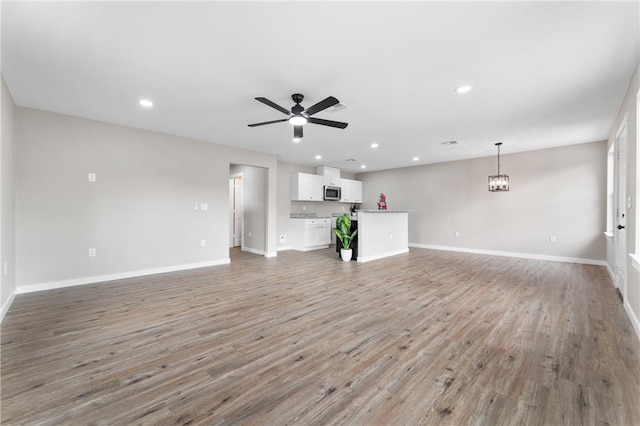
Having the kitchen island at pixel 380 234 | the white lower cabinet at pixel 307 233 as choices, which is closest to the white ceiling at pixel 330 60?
the kitchen island at pixel 380 234

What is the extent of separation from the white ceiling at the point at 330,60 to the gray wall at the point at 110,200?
449mm

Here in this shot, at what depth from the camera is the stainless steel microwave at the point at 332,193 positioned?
8188mm

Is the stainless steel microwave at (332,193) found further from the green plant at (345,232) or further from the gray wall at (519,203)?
the green plant at (345,232)

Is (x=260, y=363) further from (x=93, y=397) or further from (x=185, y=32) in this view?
(x=185, y=32)

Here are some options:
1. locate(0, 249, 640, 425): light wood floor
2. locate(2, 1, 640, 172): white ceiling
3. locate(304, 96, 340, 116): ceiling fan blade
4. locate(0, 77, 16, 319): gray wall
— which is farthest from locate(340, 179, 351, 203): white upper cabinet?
locate(0, 77, 16, 319): gray wall

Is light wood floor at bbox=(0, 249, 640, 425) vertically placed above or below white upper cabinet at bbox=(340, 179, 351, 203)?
below

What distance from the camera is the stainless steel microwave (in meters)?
8.19

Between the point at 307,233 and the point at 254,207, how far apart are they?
1603 millimetres

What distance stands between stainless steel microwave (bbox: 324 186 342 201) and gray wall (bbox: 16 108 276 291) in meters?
3.28

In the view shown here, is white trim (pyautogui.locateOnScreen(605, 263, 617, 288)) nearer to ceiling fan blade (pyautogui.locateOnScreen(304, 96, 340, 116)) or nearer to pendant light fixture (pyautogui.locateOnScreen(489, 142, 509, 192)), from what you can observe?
pendant light fixture (pyautogui.locateOnScreen(489, 142, 509, 192))

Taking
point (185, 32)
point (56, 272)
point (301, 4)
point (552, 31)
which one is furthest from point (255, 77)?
point (56, 272)

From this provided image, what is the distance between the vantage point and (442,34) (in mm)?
2121

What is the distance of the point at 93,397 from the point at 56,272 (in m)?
3.31

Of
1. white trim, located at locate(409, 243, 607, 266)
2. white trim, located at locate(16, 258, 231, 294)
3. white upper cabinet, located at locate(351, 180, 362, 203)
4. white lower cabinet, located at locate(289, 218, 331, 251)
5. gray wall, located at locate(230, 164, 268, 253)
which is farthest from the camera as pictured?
white upper cabinet, located at locate(351, 180, 362, 203)
